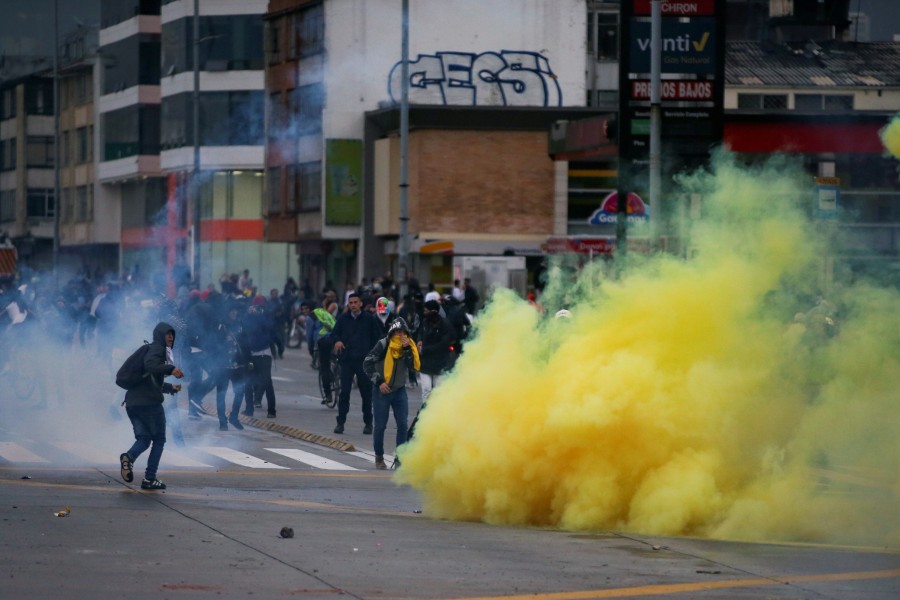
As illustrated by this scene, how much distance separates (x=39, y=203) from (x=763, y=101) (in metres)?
55.6

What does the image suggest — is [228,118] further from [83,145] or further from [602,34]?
[83,145]

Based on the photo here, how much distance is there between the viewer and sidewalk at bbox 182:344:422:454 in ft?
71.6

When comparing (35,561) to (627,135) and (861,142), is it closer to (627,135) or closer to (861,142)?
(627,135)

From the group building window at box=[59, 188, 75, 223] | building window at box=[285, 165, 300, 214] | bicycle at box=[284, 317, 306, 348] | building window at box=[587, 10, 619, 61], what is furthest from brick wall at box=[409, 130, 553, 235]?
building window at box=[59, 188, 75, 223]

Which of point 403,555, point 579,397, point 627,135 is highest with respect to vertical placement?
point 627,135

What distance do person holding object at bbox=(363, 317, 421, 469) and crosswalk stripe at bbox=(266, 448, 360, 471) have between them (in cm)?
47

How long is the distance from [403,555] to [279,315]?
105 feet

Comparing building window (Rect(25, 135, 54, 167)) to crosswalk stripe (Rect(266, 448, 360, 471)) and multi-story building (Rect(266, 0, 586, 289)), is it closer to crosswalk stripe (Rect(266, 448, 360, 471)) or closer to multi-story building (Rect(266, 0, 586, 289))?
multi-story building (Rect(266, 0, 586, 289))

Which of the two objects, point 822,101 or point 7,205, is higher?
point 822,101


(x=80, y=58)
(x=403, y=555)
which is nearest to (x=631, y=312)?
(x=403, y=555)

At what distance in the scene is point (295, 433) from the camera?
22406 mm

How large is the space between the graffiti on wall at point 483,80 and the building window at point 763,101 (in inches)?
349

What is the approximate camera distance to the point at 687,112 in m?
27.1

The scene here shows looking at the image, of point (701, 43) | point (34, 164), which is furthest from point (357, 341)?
point (34, 164)
